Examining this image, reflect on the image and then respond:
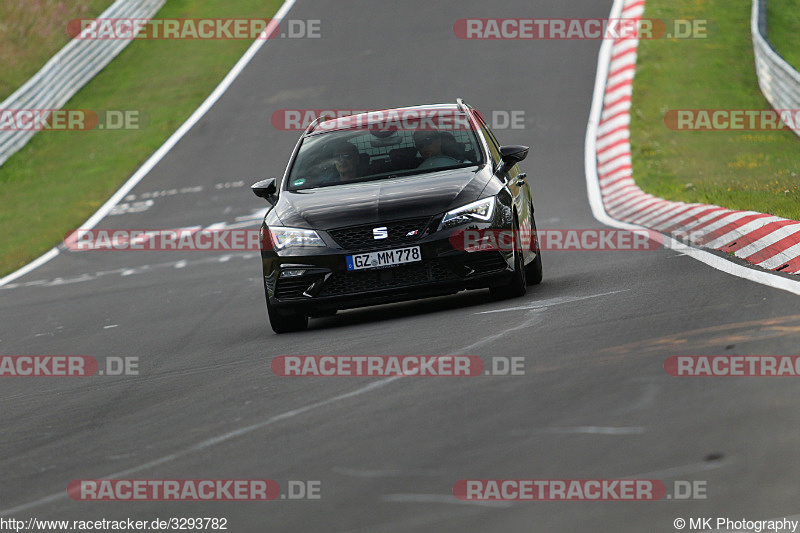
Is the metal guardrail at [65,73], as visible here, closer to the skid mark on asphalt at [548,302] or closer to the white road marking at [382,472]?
the skid mark on asphalt at [548,302]

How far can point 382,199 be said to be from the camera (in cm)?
976

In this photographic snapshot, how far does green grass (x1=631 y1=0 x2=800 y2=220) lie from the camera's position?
1653 centimetres

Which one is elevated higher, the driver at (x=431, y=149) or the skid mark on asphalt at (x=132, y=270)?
the driver at (x=431, y=149)

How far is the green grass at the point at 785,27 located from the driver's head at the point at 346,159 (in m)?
16.1

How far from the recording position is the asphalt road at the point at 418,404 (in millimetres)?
4781

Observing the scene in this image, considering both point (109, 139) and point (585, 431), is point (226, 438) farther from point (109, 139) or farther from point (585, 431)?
point (109, 139)
